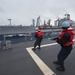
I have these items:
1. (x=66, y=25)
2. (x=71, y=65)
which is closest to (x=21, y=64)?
(x=71, y=65)

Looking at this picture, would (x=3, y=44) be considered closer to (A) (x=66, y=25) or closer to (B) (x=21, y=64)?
(B) (x=21, y=64)

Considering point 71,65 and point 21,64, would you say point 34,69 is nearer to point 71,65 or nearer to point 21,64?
point 21,64

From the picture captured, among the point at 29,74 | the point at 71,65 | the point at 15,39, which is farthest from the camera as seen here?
the point at 15,39

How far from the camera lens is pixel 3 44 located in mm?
10445

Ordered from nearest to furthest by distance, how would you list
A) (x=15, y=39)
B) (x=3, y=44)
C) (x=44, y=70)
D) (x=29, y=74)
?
(x=29, y=74) < (x=44, y=70) < (x=3, y=44) < (x=15, y=39)

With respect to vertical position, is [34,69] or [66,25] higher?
[66,25]

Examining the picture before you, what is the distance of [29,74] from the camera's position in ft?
17.0

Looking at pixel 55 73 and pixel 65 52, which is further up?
pixel 65 52

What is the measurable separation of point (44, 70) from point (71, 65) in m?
1.42

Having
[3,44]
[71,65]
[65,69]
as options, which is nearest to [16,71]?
[65,69]

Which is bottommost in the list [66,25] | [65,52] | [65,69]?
[65,69]

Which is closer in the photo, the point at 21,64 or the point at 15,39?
the point at 21,64

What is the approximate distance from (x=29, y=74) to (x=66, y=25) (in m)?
2.24

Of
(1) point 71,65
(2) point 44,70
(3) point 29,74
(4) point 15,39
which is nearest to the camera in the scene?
(3) point 29,74
